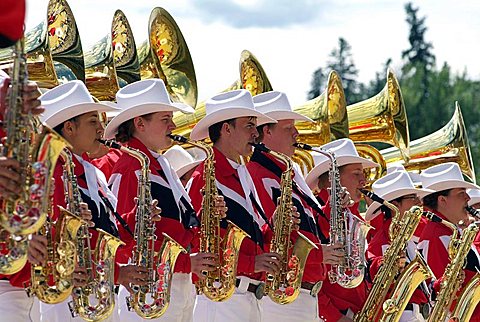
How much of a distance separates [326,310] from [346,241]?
21.9 inches

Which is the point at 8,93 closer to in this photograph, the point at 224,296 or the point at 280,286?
the point at 224,296

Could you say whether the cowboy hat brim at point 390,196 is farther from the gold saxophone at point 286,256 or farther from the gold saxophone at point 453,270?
the gold saxophone at point 286,256

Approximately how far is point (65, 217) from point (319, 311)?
10.6ft

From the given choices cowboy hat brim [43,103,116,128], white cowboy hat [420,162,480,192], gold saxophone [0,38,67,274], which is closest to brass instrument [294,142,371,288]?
white cowboy hat [420,162,480,192]

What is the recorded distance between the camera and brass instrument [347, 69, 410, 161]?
42.4 ft

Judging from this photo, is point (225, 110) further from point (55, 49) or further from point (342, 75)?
point (342, 75)

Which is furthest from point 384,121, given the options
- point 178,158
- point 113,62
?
point 113,62

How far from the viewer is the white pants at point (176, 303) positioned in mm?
7750

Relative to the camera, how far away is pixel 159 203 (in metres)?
7.73

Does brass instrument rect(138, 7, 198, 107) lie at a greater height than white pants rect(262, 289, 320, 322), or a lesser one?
greater

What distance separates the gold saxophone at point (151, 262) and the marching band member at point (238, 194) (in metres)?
0.69

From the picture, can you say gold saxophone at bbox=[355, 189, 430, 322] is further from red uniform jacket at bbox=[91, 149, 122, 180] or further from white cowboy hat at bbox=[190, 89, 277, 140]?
red uniform jacket at bbox=[91, 149, 122, 180]

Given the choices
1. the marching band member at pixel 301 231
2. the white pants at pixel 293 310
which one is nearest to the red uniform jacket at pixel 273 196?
the marching band member at pixel 301 231

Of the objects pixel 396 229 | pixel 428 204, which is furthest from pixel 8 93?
pixel 428 204
